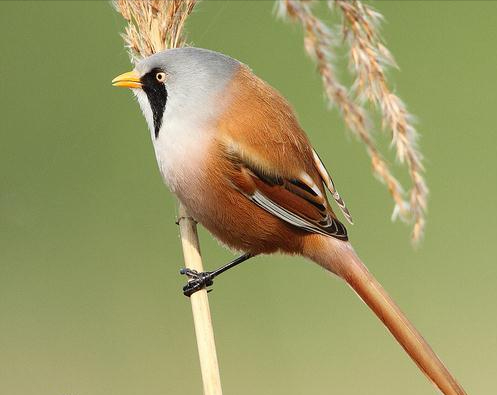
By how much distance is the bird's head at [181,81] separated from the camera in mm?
2121

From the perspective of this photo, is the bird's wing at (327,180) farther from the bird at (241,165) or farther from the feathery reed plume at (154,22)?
the feathery reed plume at (154,22)

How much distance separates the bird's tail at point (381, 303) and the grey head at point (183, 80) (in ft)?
1.69

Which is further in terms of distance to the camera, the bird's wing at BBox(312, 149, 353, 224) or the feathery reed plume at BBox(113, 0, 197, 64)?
the bird's wing at BBox(312, 149, 353, 224)

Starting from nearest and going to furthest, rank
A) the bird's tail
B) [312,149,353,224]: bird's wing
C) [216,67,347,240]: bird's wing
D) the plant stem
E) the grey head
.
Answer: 1. the plant stem
2. the bird's tail
3. the grey head
4. [216,67,347,240]: bird's wing
5. [312,149,353,224]: bird's wing

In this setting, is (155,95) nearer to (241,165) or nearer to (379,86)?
(241,165)

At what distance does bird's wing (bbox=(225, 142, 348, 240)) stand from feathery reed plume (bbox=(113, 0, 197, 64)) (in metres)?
0.37

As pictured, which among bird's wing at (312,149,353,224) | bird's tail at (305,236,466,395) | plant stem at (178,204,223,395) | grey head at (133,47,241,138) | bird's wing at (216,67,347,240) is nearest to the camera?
plant stem at (178,204,223,395)

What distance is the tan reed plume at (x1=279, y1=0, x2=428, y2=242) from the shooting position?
5.87ft

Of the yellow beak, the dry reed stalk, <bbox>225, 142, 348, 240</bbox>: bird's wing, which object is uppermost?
the dry reed stalk

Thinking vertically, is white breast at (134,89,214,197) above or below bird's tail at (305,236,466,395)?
above

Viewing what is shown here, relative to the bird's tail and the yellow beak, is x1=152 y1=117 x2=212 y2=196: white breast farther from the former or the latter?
the bird's tail

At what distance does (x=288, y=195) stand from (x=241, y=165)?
0.51 ft

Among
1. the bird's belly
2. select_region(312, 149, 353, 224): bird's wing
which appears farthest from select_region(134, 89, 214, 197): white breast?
select_region(312, 149, 353, 224): bird's wing

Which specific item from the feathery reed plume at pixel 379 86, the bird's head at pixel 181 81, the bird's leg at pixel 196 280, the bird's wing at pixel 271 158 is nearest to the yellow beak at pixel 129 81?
the bird's head at pixel 181 81
